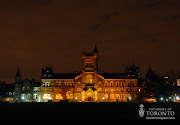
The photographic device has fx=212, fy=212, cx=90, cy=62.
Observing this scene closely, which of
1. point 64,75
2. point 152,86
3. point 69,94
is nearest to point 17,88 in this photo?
point 64,75

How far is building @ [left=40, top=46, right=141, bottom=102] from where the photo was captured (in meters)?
79.9

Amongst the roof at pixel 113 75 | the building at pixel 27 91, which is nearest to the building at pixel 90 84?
the roof at pixel 113 75

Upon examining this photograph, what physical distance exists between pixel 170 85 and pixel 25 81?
57466 mm

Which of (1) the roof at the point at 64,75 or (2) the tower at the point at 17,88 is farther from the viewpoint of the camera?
(2) the tower at the point at 17,88

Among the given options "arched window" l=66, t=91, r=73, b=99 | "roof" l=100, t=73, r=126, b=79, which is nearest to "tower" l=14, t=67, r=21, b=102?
"arched window" l=66, t=91, r=73, b=99

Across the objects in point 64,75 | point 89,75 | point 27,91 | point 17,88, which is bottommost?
point 27,91

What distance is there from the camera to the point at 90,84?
78438 mm

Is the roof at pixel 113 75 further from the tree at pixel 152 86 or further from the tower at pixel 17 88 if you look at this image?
Result: the tower at pixel 17 88

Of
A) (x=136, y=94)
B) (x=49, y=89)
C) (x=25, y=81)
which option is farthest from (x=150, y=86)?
(x=25, y=81)

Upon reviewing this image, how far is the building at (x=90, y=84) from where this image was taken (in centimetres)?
7988
